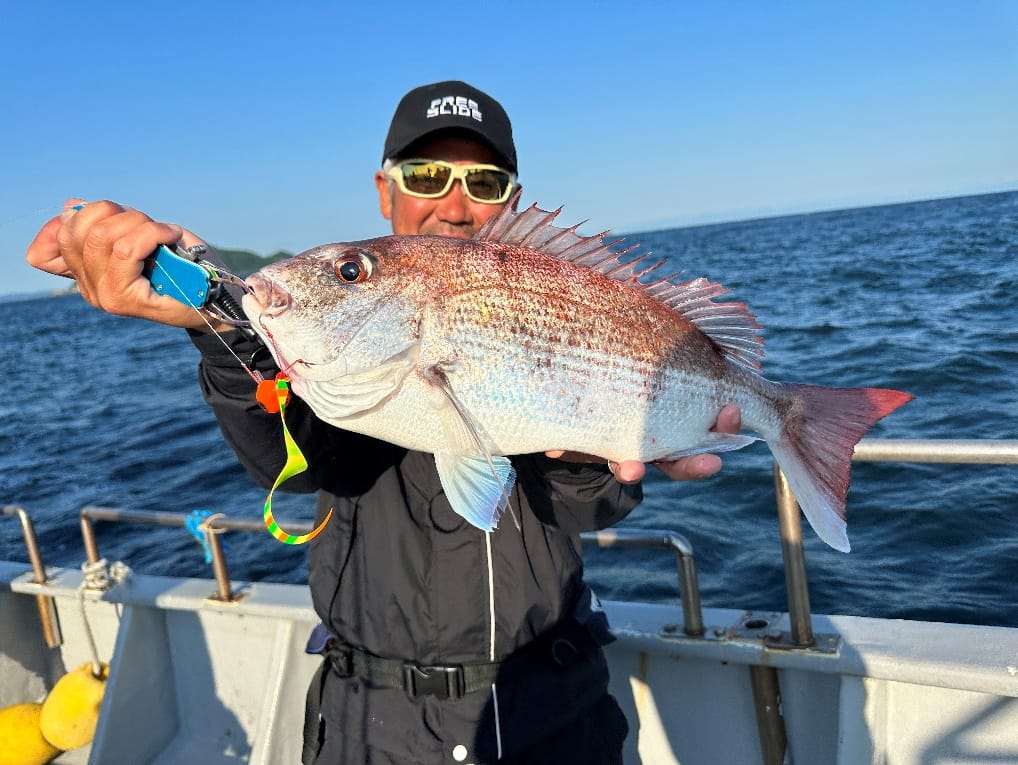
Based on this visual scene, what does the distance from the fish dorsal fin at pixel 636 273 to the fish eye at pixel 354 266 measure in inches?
13.0

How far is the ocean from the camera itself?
562 cm

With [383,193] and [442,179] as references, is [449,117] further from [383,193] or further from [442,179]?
[383,193]

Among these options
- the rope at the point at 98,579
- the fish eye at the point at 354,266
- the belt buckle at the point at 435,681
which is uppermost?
the fish eye at the point at 354,266

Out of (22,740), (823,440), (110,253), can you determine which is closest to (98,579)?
(22,740)

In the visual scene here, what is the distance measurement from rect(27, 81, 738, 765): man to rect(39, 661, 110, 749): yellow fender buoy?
2.42m

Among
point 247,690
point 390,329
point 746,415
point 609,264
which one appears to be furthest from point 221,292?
point 247,690

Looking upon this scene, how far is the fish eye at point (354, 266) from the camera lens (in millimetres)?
1811

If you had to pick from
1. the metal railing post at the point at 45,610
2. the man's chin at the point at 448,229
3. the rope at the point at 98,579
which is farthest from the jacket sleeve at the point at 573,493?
the metal railing post at the point at 45,610

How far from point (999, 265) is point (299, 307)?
23360 mm

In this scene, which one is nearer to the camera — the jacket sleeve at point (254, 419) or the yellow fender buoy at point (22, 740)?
the jacket sleeve at point (254, 419)

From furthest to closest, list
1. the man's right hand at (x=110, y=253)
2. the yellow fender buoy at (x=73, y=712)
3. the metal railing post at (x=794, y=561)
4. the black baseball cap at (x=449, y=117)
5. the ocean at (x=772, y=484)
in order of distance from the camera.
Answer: the ocean at (x=772, y=484) < the yellow fender buoy at (x=73, y=712) < the black baseball cap at (x=449, y=117) < the metal railing post at (x=794, y=561) < the man's right hand at (x=110, y=253)

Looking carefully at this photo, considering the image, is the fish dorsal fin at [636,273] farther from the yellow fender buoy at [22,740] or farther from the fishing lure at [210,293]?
the yellow fender buoy at [22,740]

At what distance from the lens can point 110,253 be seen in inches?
63.4

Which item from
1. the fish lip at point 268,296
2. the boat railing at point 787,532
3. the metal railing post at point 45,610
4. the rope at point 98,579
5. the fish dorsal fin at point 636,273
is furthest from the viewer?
the metal railing post at point 45,610
